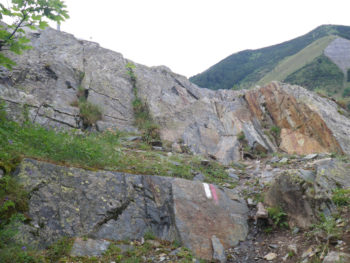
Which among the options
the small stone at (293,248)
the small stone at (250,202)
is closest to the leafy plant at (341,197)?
the small stone at (293,248)

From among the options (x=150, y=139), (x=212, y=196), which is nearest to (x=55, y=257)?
(x=212, y=196)

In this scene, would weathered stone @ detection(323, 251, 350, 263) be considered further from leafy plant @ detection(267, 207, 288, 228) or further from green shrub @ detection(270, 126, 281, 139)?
green shrub @ detection(270, 126, 281, 139)

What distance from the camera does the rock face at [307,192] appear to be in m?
4.56

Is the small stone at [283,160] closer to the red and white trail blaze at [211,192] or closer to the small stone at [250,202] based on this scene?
the small stone at [250,202]

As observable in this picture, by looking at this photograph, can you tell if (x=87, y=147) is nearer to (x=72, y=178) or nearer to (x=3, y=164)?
(x=72, y=178)

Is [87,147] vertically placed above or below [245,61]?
below

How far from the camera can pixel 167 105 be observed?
44.3 feet

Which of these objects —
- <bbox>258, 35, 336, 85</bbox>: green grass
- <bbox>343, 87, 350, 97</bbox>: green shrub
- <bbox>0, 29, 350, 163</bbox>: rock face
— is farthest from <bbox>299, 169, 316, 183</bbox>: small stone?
<bbox>258, 35, 336, 85</bbox>: green grass

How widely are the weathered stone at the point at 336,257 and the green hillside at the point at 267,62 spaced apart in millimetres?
49366

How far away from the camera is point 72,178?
4668 mm

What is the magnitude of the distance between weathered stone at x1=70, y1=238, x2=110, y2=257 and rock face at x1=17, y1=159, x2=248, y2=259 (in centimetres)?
3

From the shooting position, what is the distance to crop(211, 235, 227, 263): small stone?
→ 425 centimetres

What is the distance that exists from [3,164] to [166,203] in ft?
10.4

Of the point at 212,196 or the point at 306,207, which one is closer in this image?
the point at 306,207
